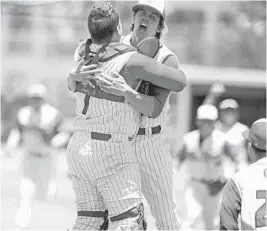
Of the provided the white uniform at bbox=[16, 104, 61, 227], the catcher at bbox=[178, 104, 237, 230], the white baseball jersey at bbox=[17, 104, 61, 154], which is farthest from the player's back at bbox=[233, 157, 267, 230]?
the white baseball jersey at bbox=[17, 104, 61, 154]

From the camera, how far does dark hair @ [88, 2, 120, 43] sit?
167 inches

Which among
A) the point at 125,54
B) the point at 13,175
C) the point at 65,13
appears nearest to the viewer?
the point at 125,54

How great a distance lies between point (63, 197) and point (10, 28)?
51.5 ft

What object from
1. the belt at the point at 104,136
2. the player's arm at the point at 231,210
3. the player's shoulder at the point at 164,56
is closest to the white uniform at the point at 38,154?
the player's shoulder at the point at 164,56

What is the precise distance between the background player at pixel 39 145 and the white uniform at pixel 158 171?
448 centimetres

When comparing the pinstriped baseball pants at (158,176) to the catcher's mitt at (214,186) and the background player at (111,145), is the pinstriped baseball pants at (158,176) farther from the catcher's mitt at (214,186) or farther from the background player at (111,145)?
the catcher's mitt at (214,186)

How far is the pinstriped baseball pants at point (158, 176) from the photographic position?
4840 mm

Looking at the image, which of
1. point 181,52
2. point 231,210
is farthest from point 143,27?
point 181,52

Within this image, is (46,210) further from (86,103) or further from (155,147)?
(86,103)

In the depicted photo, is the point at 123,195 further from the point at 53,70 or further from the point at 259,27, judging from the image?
the point at 53,70

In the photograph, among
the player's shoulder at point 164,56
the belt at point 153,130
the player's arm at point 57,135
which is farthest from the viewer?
the player's arm at point 57,135

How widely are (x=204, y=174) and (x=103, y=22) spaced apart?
5626mm

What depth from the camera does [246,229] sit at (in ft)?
12.4

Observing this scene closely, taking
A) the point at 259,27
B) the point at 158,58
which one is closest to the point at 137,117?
the point at 158,58
